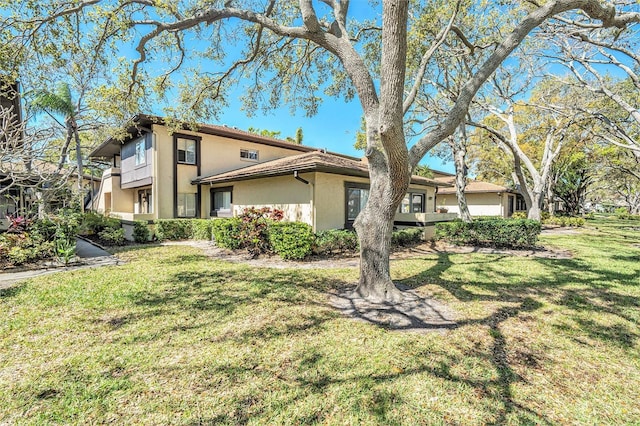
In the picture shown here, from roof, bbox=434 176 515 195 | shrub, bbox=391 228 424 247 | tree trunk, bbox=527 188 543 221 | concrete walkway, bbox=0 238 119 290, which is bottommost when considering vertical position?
concrete walkway, bbox=0 238 119 290

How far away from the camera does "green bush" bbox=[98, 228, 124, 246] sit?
44.2 feet

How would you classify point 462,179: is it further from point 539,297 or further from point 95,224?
point 95,224

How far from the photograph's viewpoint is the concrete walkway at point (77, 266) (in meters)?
6.90

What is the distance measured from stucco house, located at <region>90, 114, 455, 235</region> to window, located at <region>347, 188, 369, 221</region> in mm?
45

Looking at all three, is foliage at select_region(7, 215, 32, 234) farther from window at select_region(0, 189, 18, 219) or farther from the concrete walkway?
window at select_region(0, 189, 18, 219)

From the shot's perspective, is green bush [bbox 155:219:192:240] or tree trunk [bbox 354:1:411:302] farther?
green bush [bbox 155:219:192:240]

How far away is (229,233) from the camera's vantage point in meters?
11.4

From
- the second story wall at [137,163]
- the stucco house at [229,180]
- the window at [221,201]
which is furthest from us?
the window at [221,201]

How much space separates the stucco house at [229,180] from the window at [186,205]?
58 millimetres

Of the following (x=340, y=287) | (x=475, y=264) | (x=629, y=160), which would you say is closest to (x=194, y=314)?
(x=340, y=287)

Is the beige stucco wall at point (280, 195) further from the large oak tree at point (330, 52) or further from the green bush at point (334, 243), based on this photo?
the large oak tree at point (330, 52)

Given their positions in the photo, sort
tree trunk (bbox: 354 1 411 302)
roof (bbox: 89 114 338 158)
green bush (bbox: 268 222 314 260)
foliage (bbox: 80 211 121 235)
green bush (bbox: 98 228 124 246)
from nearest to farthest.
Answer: tree trunk (bbox: 354 1 411 302) < green bush (bbox: 268 222 314 260) < green bush (bbox: 98 228 124 246) < foliage (bbox: 80 211 121 235) < roof (bbox: 89 114 338 158)

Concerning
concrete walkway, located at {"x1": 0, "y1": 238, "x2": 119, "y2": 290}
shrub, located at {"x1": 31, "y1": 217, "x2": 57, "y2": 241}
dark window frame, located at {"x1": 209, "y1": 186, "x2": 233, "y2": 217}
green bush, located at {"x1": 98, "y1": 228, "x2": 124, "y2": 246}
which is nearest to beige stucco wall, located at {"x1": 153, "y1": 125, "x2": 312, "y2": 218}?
dark window frame, located at {"x1": 209, "y1": 186, "x2": 233, "y2": 217}

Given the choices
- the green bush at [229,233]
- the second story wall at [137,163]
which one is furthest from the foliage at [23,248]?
the second story wall at [137,163]
